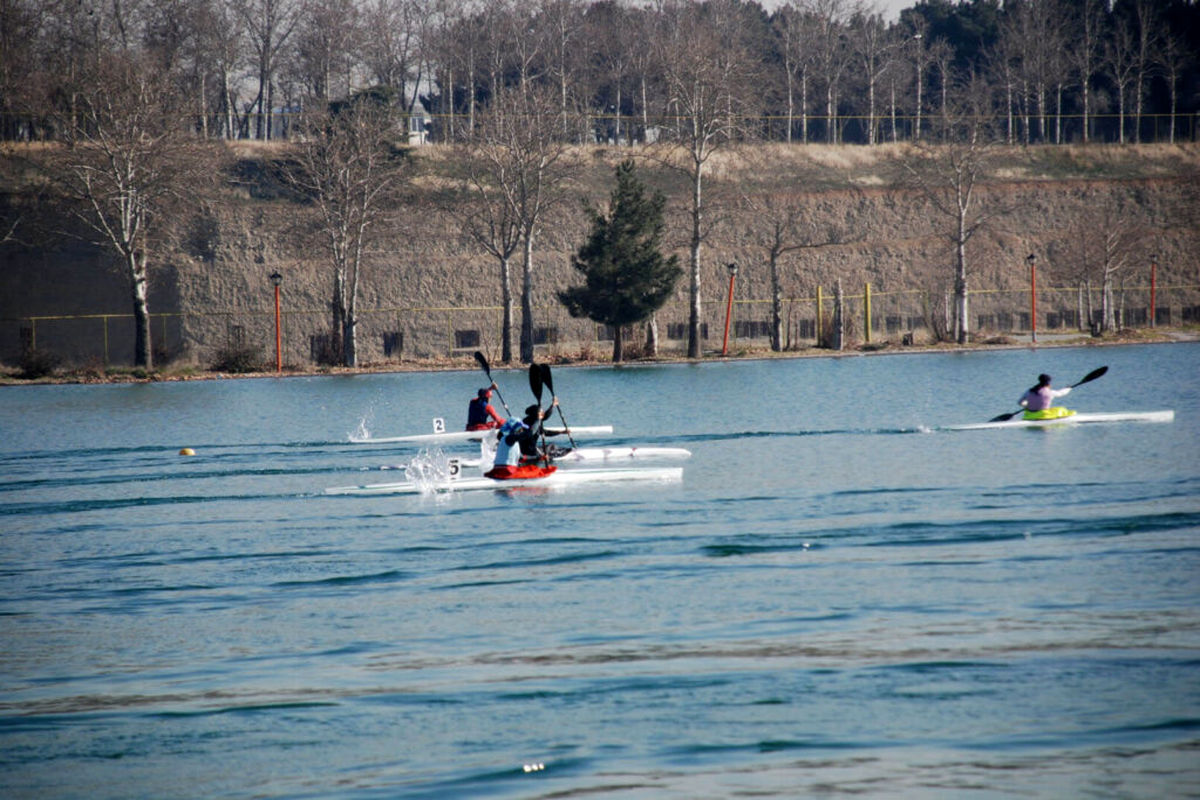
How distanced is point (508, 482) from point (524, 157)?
1679 inches

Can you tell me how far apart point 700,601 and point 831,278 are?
72.1 metres

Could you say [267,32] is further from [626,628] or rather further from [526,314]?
[626,628]

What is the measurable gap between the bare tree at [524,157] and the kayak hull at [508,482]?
4019 centimetres

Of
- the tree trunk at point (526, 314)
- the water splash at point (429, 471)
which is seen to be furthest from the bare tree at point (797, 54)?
the water splash at point (429, 471)

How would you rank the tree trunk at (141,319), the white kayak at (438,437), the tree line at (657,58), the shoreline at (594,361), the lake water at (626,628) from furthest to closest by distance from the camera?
the tree line at (657,58) < the tree trunk at (141,319) < the shoreline at (594,361) < the white kayak at (438,437) < the lake water at (626,628)

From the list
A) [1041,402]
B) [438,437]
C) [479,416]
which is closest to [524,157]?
[438,437]

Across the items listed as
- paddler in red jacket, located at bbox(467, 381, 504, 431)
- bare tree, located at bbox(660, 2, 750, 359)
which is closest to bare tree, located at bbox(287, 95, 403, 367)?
bare tree, located at bbox(660, 2, 750, 359)

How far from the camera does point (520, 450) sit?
23.6 m

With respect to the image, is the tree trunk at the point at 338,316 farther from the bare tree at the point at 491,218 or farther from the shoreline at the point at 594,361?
the bare tree at the point at 491,218

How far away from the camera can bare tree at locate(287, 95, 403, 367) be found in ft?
207

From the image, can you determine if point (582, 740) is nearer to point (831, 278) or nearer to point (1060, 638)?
point (1060, 638)

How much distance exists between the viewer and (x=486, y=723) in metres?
11.3

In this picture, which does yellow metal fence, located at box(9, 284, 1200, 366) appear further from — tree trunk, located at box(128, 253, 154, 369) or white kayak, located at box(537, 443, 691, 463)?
white kayak, located at box(537, 443, 691, 463)

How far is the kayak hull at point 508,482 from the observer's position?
943 inches
